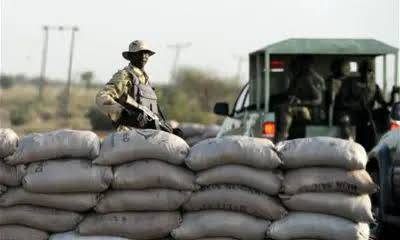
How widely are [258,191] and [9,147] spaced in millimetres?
1797

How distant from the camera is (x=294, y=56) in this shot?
13.0 m

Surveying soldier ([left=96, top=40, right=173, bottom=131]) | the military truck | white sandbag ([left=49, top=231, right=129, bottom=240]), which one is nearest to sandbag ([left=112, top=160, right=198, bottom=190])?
white sandbag ([left=49, top=231, right=129, bottom=240])

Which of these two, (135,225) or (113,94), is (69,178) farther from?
(113,94)

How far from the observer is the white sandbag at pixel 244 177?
6.70 meters

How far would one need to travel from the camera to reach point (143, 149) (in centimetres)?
676

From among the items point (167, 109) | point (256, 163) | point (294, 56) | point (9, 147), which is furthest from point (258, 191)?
point (167, 109)

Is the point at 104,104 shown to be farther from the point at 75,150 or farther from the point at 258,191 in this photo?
the point at 258,191

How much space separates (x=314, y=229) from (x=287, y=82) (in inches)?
263

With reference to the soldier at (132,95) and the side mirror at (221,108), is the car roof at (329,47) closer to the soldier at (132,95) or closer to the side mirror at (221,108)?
the side mirror at (221,108)

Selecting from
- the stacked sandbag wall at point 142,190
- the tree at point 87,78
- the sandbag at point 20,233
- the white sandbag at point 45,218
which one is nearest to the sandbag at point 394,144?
the stacked sandbag wall at point 142,190

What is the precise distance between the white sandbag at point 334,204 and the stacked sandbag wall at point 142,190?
74cm

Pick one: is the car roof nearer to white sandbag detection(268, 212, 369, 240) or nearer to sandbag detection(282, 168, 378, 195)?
sandbag detection(282, 168, 378, 195)

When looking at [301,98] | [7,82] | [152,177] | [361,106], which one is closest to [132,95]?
[152,177]

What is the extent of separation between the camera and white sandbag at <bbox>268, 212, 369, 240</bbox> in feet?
21.7
